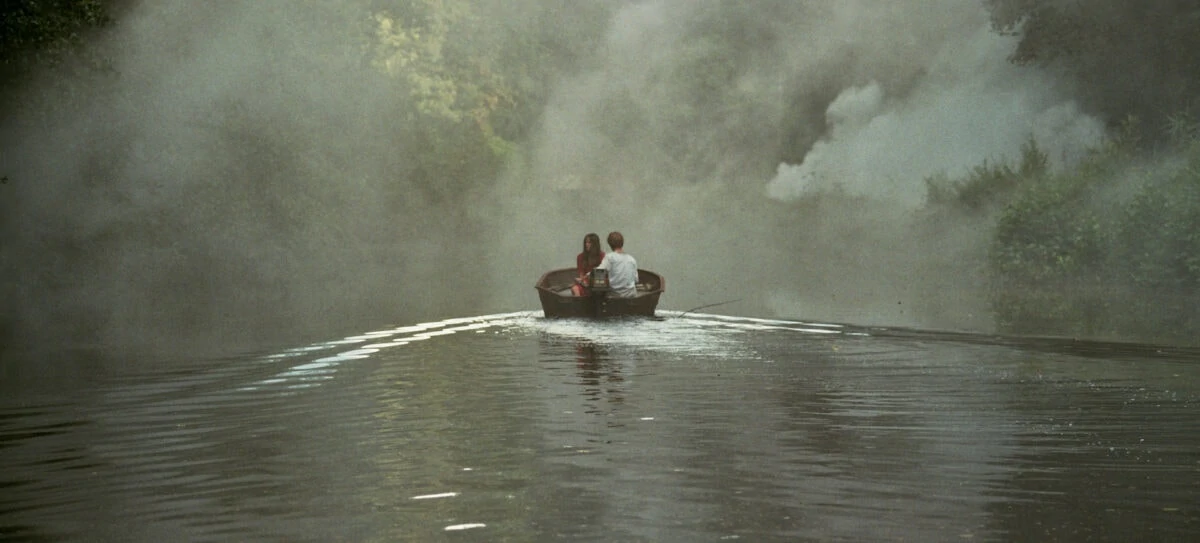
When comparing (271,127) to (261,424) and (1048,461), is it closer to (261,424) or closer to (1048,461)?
(261,424)

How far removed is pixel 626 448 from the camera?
38.7 ft

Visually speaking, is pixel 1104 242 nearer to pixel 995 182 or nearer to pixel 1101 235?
pixel 1101 235

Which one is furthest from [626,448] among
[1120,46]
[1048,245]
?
[1120,46]

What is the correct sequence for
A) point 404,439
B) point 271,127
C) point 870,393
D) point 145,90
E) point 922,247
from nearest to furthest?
point 404,439
point 870,393
point 145,90
point 271,127
point 922,247

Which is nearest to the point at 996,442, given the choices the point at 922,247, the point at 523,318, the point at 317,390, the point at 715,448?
the point at 715,448

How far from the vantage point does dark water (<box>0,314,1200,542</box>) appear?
9047 millimetres

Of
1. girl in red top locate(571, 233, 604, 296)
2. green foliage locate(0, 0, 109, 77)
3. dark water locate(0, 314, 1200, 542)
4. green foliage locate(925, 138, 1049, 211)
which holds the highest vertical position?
green foliage locate(0, 0, 109, 77)

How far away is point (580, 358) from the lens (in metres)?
19.8

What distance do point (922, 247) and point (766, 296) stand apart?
54.2ft

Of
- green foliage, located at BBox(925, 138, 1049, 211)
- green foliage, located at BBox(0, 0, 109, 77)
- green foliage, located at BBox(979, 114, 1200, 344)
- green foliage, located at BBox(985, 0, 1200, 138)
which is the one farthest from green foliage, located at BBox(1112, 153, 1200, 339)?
green foliage, located at BBox(0, 0, 109, 77)

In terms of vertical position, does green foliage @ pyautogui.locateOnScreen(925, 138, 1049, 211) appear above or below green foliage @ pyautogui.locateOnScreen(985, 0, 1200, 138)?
below

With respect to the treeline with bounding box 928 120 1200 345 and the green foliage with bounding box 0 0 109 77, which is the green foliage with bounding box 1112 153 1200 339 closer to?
the treeline with bounding box 928 120 1200 345

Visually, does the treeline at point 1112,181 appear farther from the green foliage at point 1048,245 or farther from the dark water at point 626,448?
the dark water at point 626,448

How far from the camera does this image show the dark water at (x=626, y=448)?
9.05 metres
